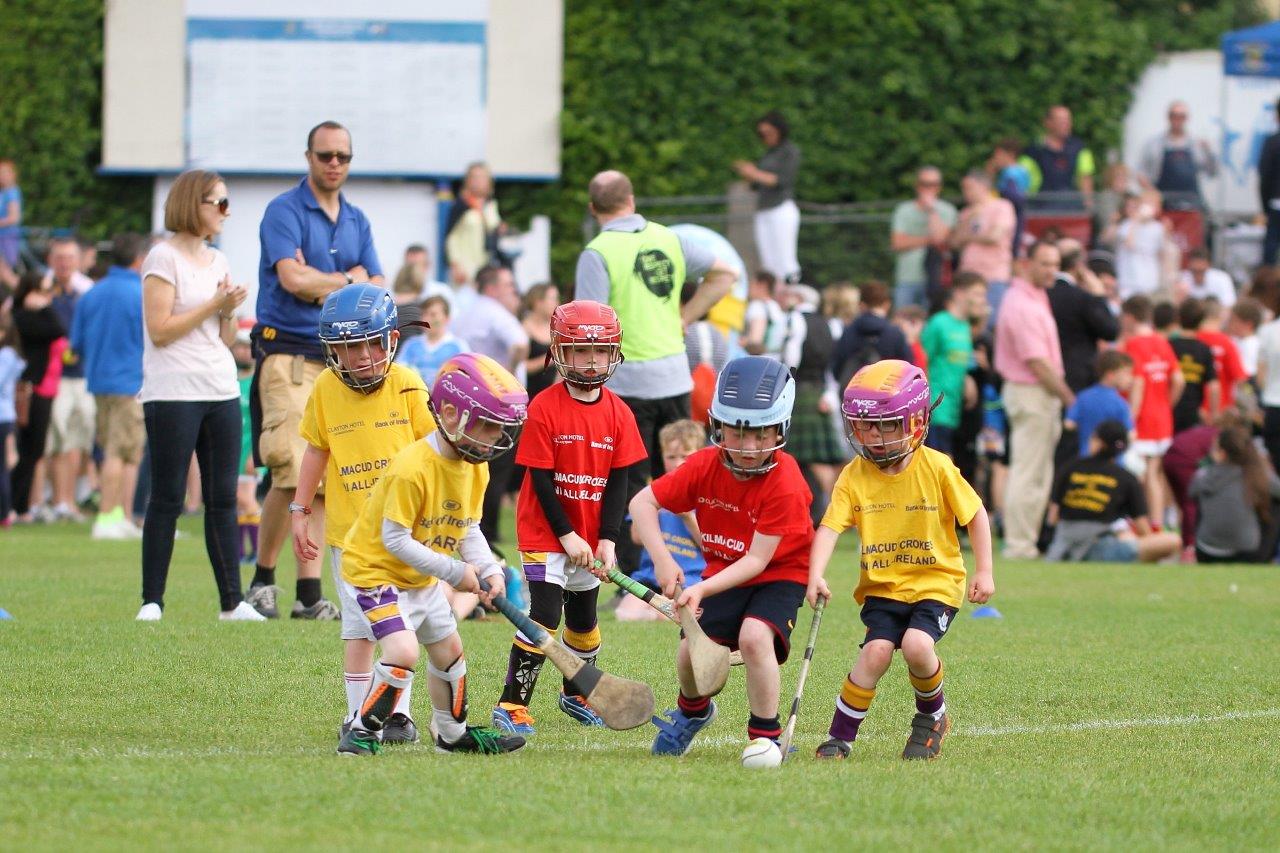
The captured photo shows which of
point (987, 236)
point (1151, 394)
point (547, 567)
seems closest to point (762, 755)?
point (547, 567)

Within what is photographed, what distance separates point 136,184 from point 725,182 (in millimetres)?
7284

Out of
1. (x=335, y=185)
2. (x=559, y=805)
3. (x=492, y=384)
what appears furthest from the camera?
(x=335, y=185)

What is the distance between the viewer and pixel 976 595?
712 centimetres

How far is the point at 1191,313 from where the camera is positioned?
18.2m

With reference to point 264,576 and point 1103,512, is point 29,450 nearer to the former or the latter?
point 264,576

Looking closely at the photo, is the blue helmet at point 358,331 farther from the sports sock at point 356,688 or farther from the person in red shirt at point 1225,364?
the person in red shirt at point 1225,364

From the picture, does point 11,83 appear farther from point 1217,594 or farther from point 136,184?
point 1217,594

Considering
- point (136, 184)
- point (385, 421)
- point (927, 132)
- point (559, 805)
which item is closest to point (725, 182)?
point (927, 132)

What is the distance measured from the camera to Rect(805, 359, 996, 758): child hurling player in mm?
7055

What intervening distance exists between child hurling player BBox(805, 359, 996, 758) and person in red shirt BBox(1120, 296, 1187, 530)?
412 inches

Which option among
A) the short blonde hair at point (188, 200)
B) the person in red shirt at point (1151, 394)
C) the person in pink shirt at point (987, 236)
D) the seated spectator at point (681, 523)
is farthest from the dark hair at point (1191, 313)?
the short blonde hair at point (188, 200)

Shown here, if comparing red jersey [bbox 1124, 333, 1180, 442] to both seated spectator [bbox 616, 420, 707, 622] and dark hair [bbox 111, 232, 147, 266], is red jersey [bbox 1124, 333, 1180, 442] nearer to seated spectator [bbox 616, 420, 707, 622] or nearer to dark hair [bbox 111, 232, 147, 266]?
seated spectator [bbox 616, 420, 707, 622]

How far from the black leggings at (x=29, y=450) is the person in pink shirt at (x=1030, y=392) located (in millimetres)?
8704

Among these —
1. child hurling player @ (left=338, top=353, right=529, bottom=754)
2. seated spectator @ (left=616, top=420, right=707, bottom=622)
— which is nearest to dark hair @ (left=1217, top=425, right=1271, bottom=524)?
seated spectator @ (left=616, top=420, right=707, bottom=622)
